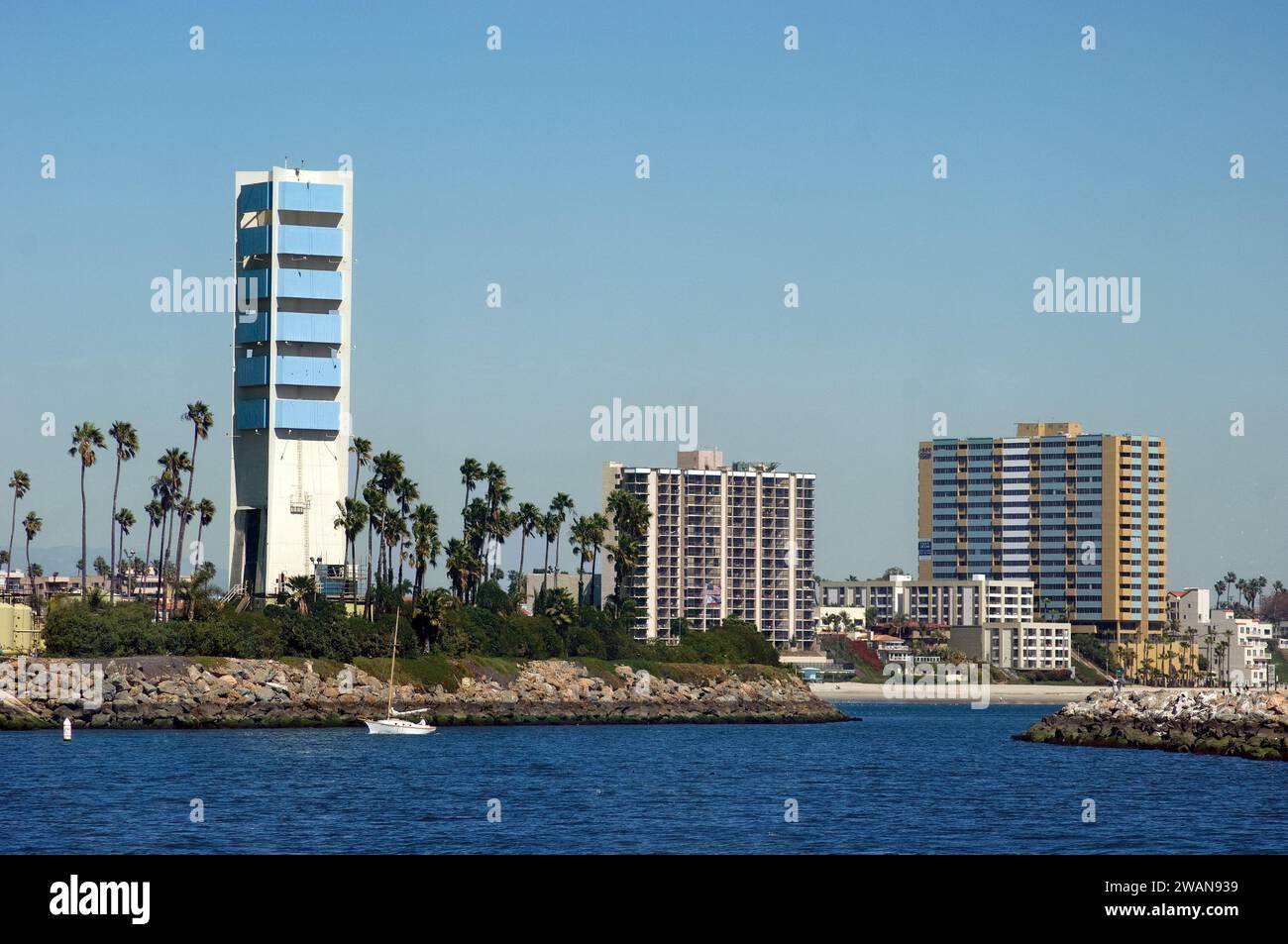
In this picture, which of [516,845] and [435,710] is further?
[435,710]

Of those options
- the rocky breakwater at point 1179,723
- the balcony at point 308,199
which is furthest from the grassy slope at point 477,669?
the rocky breakwater at point 1179,723

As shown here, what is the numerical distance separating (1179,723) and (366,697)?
5907 centimetres

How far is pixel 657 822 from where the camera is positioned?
6116 cm

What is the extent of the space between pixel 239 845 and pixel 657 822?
15596 mm

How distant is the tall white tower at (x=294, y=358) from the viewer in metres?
141

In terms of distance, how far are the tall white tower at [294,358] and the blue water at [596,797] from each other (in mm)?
27660

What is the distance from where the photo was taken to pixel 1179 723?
119m

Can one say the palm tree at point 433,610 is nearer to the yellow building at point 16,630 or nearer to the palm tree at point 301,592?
the palm tree at point 301,592

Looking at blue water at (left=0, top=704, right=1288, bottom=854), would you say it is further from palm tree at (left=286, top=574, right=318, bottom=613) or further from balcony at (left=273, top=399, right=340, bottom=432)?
balcony at (left=273, top=399, right=340, bottom=432)

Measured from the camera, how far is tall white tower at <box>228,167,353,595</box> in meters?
141

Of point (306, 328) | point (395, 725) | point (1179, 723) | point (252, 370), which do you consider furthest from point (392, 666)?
point (1179, 723)

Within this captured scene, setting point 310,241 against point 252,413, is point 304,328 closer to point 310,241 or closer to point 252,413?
point 310,241
